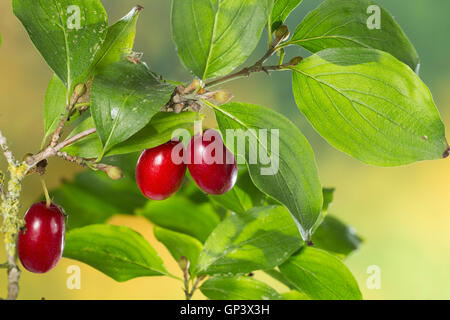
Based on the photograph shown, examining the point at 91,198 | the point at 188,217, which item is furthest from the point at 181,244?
the point at 91,198

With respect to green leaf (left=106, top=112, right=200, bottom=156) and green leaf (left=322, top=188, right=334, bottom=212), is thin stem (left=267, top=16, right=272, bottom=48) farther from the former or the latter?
green leaf (left=322, top=188, right=334, bottom=212)

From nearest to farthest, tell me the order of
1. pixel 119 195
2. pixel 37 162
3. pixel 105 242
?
pixel 37 162, pixel 105 242, pixel 119 195

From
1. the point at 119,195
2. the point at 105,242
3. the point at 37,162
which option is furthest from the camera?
the point at 119,195

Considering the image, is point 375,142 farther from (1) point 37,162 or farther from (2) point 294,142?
(1) point 37,162

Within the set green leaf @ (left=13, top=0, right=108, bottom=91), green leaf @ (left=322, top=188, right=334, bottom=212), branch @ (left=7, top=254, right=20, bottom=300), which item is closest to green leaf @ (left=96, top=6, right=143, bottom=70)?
green leaf @ (left=13, top=0, right=108, bottom=91)
